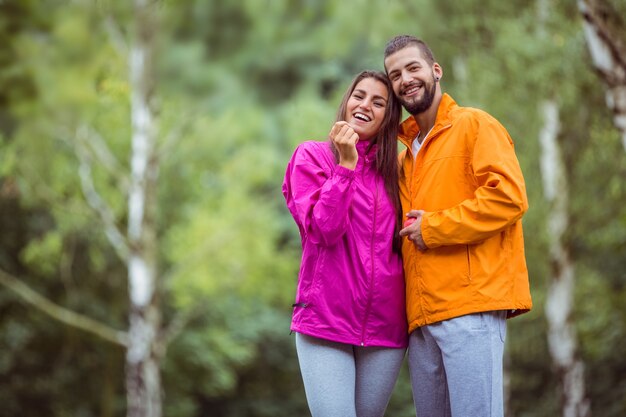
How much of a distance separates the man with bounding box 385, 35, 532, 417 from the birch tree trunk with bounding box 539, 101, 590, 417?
9.15 m

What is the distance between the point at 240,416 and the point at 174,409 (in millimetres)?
2376

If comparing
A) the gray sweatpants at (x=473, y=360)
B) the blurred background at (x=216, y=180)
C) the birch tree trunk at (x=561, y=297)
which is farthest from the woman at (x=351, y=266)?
the birch tree trunk at (x=561, y=297)

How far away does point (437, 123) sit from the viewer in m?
3.24

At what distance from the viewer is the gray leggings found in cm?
312

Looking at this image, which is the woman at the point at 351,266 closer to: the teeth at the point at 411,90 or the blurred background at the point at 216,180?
the teeth at the point at 411,90

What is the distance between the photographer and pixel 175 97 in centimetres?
1309

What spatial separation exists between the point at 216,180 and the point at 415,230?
13796mm

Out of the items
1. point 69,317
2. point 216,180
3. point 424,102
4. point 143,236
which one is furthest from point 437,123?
point 216,180

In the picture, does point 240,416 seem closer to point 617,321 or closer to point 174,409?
point 174,409

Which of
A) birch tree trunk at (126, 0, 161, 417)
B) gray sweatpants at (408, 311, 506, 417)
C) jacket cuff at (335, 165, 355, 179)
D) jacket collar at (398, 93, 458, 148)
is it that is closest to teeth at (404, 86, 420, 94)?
jacket collar at (398, 93, 458, 148)

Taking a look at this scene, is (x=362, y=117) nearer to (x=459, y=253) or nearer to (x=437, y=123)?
(x=437, y=123)

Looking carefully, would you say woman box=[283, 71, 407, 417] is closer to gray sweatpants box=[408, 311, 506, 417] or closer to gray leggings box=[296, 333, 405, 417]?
gray leggings box=[296, 333, 405, 417]

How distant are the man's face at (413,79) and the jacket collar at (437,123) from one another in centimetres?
6

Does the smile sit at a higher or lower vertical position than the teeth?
lower
